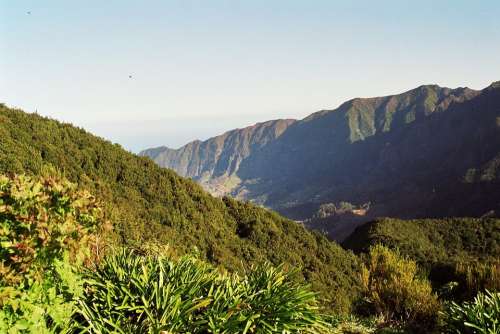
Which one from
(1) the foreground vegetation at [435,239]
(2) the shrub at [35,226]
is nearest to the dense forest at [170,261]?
(2) the shrub at [35,226]

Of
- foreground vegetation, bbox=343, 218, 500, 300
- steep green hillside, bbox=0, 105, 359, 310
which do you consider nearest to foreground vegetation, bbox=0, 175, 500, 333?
steep green hillside, bbox=0, 105, 359, 310

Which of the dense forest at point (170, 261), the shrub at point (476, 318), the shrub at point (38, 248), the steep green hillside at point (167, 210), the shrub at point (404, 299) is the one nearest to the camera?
the shrub at point (38, 248)

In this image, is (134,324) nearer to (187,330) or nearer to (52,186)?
(187,330)

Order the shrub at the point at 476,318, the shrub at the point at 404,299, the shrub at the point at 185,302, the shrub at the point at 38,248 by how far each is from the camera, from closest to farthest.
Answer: the shrub at the point at 38,248
the shrub at the point at 185,302
the shrub at the point at 476,318
the shrub at the point at 404,299

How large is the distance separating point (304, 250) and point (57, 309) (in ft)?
75.0

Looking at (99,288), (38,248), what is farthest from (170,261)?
(38,248)

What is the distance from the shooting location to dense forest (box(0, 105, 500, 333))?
483cm

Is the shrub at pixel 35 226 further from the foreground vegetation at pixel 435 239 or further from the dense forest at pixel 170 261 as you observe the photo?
the foreground vegetation at pixel 435 239

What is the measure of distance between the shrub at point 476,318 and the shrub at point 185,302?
351 cm

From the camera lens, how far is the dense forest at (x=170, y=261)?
4.83 meters

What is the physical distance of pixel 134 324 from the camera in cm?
589

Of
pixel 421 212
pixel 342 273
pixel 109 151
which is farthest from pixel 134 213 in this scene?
pixel 421 212

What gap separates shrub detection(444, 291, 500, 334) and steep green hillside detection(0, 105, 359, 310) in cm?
982

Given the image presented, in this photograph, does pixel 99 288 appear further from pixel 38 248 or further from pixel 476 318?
pixel 476 318
